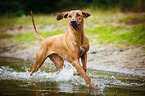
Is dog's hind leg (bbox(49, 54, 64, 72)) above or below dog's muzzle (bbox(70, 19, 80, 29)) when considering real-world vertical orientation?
below

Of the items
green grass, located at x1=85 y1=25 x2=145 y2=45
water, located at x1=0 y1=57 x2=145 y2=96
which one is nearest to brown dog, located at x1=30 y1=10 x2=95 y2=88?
water, located at x1=0 y1=57 x2=145 y2=96

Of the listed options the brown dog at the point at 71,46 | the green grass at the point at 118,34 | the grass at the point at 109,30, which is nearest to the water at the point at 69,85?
the brown dog at the point at 71,46

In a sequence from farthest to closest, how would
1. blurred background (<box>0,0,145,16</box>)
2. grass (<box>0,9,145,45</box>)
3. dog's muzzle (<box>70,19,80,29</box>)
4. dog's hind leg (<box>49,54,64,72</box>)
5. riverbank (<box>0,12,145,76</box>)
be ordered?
1. blurred background (<box>0,0,145,16</box>)
2. grass (<box>0,9,145,45</box>)
3. riverbank (<box>0,12,145,76</box>)
4. dog's hind leg (<box>49,54,64,72</box>)
5. dog's muzzle (<box>70,19,80,29</box>)

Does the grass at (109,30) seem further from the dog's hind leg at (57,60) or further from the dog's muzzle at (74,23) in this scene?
the dog's muzzle at (74,23)

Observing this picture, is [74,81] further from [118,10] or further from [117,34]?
[118,10]

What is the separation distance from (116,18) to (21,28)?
21.3 ft

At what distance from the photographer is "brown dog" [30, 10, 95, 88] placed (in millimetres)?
4787

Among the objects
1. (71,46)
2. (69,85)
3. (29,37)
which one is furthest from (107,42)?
→ (29,37)

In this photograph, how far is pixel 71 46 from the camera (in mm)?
5012

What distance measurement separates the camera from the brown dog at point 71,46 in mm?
4787

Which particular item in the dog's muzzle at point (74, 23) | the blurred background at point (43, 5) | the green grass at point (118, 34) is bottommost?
the dog's muzzle at point (74, 23)

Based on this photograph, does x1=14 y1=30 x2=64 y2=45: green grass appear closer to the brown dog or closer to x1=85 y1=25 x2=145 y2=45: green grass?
x1=85 y1=25 x2=145 y2=45: green grass

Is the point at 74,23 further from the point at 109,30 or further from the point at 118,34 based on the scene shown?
the point at 109,30

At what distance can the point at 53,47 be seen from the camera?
5.63 meters
